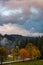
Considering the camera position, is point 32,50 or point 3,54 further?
point 32,50

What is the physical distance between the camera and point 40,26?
3525mm

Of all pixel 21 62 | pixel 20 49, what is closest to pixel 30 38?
pixel 20 49

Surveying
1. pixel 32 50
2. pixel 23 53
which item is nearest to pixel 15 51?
pixel 23 53

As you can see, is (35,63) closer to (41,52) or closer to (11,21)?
(41,52)

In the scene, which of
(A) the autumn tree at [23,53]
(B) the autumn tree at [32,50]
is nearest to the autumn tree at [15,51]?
(A) the autumn tree at [23,53]

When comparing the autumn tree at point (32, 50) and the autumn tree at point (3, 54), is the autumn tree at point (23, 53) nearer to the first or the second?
the autumn tree at point (32, 50)

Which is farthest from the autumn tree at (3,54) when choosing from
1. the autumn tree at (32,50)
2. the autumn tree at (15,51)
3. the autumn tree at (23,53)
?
the autumn tree at (32,50)

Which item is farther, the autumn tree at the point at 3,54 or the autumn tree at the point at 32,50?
the autumn tree at the point at 32,50

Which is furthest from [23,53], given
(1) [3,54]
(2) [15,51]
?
(1) [3,54]

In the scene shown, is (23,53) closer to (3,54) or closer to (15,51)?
(15,51)

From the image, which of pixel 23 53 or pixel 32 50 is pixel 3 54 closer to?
pixel 23 53

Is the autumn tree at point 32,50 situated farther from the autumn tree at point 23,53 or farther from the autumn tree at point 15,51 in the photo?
the autumn tree at point 15,51

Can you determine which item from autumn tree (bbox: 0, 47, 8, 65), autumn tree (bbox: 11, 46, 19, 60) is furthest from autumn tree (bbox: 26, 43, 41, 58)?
autumn tree (bbox: 0, 47, 8, 65)

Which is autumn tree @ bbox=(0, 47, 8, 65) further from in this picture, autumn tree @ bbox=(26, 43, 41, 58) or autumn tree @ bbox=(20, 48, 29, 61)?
autumn tree @ bbox=(26, 43, 41, 58)
